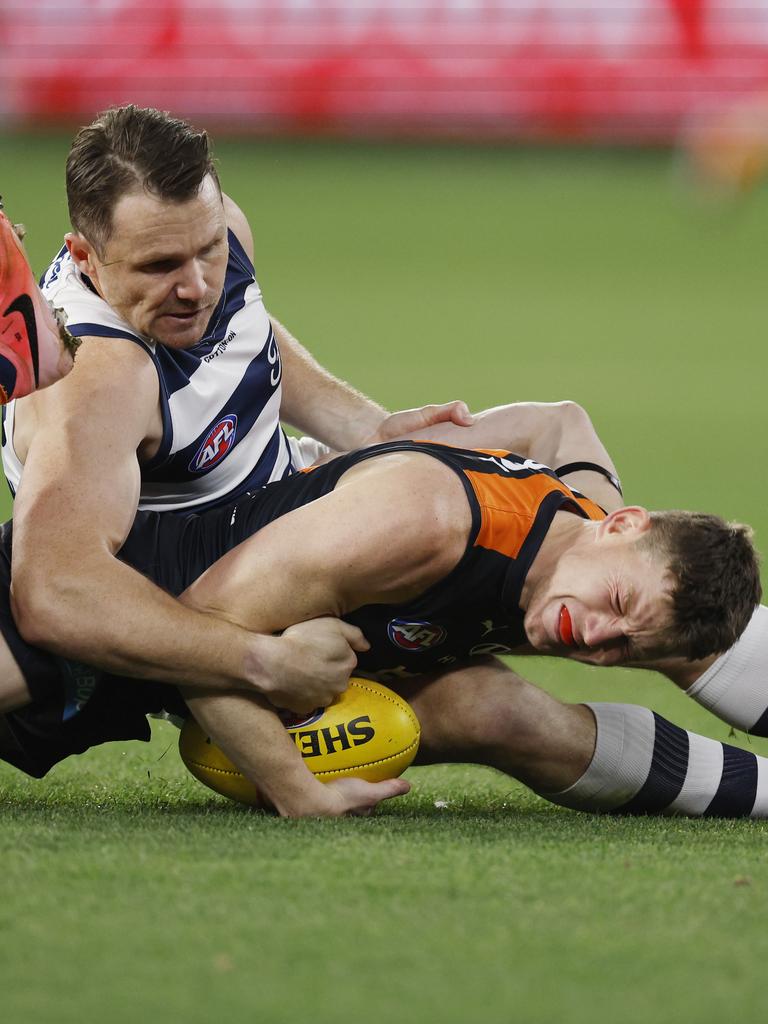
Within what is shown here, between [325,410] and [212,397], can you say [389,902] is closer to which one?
[212,397]

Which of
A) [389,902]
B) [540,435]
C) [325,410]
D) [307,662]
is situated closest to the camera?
[389,902]

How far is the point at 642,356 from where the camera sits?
13.2 meters

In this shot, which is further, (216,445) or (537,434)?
(537,434)

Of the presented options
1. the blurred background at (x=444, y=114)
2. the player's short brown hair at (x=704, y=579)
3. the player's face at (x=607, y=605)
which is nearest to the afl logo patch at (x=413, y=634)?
the player's face at (x=607, y=605)

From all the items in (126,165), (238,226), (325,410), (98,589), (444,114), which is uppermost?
(126,165)

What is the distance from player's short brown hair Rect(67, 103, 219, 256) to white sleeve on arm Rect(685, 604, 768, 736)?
1.70 m

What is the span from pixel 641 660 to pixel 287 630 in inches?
30.5

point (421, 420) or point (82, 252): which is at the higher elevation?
point (82, 252)

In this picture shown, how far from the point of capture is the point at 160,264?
4023mm

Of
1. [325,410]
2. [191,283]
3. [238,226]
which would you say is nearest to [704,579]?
[191,283]

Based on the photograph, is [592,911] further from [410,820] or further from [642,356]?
[642,356]

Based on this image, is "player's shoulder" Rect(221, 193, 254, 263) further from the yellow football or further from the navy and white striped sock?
the navy and white striped sock

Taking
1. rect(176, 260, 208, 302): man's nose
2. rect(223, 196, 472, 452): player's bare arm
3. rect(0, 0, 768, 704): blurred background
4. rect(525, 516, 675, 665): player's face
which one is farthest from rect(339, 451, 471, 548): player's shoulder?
rect(0, 0, 768, 704): blurred background

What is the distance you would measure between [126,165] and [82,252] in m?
0.26
